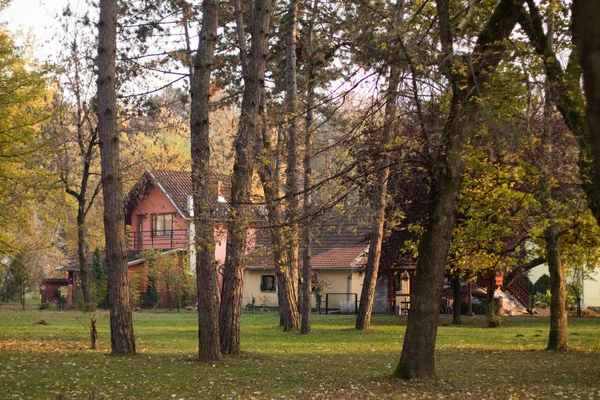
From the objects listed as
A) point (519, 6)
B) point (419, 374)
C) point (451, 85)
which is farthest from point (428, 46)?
point (419, 374)

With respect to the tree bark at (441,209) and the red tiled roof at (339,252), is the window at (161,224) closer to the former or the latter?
the red tiled roof at (339,252)

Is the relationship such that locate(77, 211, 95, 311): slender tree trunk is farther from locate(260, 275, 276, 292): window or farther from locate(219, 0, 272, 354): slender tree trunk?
locate(219, 0, 272, 354): slender tree trunk

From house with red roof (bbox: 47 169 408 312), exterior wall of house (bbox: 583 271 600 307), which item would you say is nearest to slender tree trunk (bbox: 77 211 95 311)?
house with red roof (bbox: 47 169 408 312)

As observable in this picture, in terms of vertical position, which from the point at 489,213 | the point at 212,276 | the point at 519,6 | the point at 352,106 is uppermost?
the point at 519,6

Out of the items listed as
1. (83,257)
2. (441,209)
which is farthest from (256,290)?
(441,209)

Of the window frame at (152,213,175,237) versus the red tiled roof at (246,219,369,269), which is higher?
the window frame at (152,213,175,237)

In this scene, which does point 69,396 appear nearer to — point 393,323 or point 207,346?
point 207,346

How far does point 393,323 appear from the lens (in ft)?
106

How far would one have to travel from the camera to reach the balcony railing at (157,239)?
50.9 meters

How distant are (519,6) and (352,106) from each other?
3024 mm

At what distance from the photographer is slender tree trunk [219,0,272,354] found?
51.1ft

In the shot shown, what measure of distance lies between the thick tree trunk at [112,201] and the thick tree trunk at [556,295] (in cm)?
988

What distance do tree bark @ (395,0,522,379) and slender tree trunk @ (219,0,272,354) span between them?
4.25 meters

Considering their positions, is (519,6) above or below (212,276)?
above
